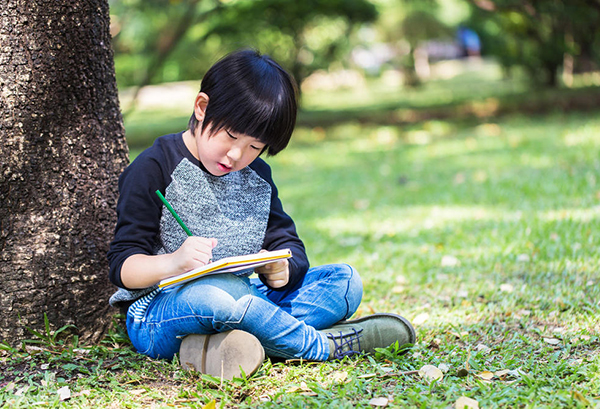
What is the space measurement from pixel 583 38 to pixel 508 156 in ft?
23.3

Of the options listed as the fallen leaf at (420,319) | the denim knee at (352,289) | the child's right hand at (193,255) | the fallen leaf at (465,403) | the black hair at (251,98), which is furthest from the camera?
the fallen leaf at (420,319)

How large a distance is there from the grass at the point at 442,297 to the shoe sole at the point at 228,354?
0.14 ft

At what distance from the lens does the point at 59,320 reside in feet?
7.82

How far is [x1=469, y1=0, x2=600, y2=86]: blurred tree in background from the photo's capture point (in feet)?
35.6

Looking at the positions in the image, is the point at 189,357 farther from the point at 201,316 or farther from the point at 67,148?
the point at 67,148

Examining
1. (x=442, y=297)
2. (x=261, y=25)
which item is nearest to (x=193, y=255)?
(x=442, y=297)

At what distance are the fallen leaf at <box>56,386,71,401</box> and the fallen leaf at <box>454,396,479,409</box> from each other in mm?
1195

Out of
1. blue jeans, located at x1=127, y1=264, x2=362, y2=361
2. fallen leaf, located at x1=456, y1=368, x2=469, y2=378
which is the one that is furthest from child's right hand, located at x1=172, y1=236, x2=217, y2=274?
fallen leaf, located at x1=456, y1=368, x2=469, y2=378

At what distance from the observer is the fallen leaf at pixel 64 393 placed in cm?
197

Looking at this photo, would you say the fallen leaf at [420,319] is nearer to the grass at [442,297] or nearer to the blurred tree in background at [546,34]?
Result: the grass at [442,297]

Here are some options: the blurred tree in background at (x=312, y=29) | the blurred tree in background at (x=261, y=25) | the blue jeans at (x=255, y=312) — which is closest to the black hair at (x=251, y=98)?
the blue jeans at (x=255, y=312)

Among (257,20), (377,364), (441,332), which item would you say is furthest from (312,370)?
(257,20)

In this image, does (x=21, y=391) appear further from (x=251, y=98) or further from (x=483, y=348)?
(x=483, y=348)

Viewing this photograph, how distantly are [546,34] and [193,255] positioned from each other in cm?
1353
